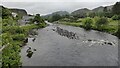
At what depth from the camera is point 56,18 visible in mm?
199875

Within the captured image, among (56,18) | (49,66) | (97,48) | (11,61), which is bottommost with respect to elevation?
(56,18)

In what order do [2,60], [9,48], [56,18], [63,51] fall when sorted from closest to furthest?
[2,60] → [9,48] → [63,51] → [56,18]

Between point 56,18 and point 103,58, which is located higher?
point 103,58

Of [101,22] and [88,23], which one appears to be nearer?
[101,22]

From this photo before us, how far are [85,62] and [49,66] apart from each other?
811 cm

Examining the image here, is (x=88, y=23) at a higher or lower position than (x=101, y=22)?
lower

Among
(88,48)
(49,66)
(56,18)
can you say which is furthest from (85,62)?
(56,18)

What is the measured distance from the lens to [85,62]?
42.2 meters

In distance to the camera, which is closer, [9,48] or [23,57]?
[9,48]

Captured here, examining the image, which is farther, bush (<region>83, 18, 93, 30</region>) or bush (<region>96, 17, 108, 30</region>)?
bush (<region>83, 18, 93, 30</region>)

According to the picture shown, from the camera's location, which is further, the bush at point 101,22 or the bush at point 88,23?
the bush at point 88,23

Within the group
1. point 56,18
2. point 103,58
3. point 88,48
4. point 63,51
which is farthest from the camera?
point 56,18

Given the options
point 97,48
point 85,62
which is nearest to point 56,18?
point 97,48

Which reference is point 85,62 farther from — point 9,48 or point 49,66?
point 9,48
